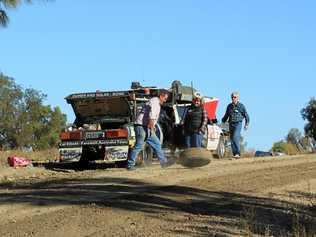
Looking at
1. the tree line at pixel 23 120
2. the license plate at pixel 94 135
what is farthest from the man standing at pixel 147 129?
the tree line at pixel 23 120

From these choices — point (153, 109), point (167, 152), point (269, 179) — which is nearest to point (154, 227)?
point (269, 179)

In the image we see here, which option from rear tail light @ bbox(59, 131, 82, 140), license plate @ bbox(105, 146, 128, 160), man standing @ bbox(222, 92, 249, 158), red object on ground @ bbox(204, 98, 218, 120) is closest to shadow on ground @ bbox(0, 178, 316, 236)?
license plate @ bbox(105, 146, 128, 160)

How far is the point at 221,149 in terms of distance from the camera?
23.0 m

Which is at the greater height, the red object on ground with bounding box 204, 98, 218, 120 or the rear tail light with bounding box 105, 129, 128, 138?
the red object on ground with bounding box 204, 98, 218, 120

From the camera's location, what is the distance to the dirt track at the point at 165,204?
8.77 metres

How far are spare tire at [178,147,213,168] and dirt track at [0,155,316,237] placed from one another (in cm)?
17

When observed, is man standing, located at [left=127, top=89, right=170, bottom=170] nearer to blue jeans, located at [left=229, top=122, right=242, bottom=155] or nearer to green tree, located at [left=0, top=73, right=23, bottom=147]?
blue jeans, located at [left=229, top=122, right=242, bottom=155]

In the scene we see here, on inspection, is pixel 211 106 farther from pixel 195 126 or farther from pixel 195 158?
pixel 195 158

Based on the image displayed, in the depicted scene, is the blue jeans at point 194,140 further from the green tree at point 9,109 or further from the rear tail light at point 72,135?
the green tree at point 9,109

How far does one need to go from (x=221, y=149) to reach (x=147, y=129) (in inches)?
305

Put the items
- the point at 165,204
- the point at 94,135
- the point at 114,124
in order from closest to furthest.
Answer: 1. the point at 165,204
2. the point at 94,135
3. the point at 114,124

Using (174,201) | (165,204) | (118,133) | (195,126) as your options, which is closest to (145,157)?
(118,133)

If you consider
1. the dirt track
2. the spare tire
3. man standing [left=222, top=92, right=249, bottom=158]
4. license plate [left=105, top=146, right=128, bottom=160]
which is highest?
man standing [left=222, top=92, right=249, bottom=158]

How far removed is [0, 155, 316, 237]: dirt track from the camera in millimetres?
8766
